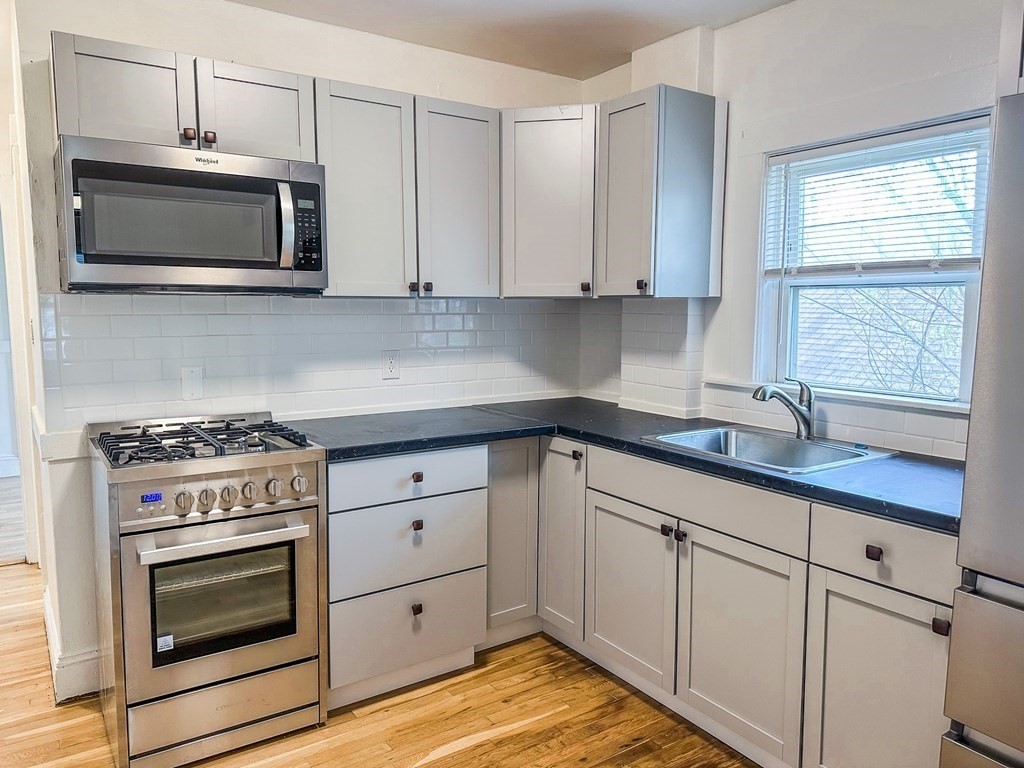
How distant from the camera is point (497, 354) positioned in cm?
353

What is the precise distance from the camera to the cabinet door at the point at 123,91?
7.25 feet

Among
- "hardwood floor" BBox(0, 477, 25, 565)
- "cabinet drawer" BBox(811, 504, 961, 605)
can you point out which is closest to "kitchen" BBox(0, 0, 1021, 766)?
"cabinet drawer" BBox(811, 504, 961, 605)

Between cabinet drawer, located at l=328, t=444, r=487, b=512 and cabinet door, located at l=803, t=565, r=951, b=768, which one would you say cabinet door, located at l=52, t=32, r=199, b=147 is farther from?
cabinet door, located at l=803, t=565, r=951, b=768

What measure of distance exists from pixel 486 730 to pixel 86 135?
2.29 meters

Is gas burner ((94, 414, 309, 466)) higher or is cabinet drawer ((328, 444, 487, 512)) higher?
gas burner ((94, 414, 309, 466))

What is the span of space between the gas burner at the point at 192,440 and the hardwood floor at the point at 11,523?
2217 mm

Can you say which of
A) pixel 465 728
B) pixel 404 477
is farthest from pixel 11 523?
pixel 465 728

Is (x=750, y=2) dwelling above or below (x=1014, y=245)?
above

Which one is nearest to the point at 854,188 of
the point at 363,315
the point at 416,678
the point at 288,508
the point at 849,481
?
the point at 849,481

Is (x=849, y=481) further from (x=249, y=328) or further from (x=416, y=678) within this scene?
(x=249, y=328)

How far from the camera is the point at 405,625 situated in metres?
2.64

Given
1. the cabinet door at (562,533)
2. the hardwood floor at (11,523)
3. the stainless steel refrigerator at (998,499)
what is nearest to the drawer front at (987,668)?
the stainless steel refrigerator at (998,499)

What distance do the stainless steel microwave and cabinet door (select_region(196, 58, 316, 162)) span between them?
0.11m

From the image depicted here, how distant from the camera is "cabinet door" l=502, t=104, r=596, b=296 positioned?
305 cm
